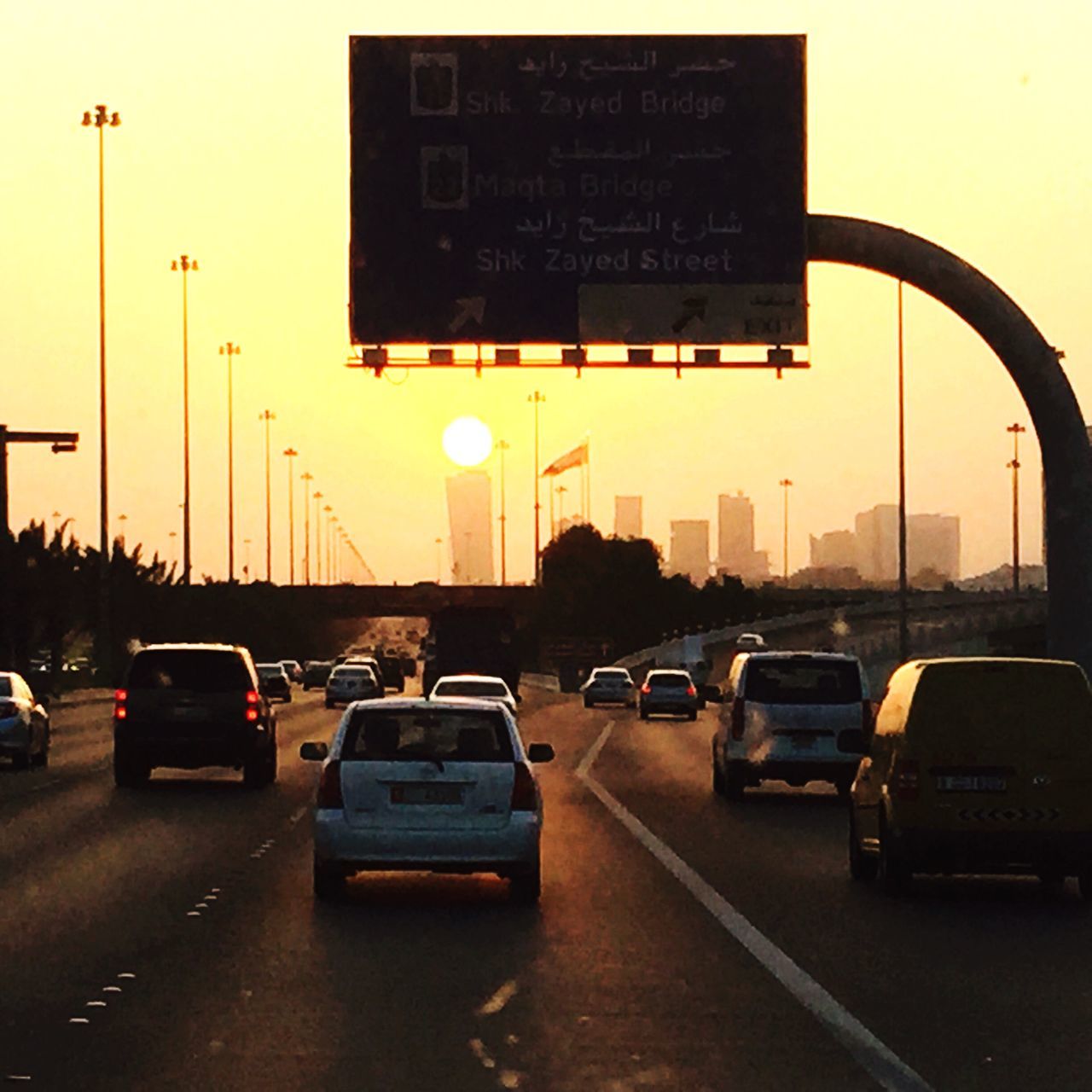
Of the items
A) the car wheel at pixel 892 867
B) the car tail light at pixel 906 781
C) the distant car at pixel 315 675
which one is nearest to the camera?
the car tail light at pixel 906 781

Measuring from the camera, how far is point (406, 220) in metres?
42.3

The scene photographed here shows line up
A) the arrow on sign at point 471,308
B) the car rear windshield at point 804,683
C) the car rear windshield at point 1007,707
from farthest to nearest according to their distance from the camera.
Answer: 1. the arrow on sign at point 471,308
2. the car rear windshield at point 804,683
3. the car rear windshield at point 1007,707

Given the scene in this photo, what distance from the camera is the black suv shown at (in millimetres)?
38375

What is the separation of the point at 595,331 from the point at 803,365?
11.0ft

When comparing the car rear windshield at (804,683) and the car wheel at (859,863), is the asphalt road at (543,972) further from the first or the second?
the car rear windshield at (804,683)

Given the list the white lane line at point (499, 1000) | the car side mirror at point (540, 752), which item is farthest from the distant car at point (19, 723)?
the white lane line at point (499, 1000)

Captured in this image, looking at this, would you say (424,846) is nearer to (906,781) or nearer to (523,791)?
(523,791)

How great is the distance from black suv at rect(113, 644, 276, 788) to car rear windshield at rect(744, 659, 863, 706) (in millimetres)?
6954

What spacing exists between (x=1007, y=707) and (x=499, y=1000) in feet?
25.0

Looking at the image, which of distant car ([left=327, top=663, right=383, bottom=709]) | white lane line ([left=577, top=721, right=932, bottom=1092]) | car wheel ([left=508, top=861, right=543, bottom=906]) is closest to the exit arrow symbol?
white lane line ([left=577, top=721, right=932, bottom=1092])

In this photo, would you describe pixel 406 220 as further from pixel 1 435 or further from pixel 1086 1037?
pixel 1 435

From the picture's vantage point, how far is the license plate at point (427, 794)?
2086 cm

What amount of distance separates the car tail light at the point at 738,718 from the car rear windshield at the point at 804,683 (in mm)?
147

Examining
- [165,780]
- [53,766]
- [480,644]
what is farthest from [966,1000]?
[480,644]
